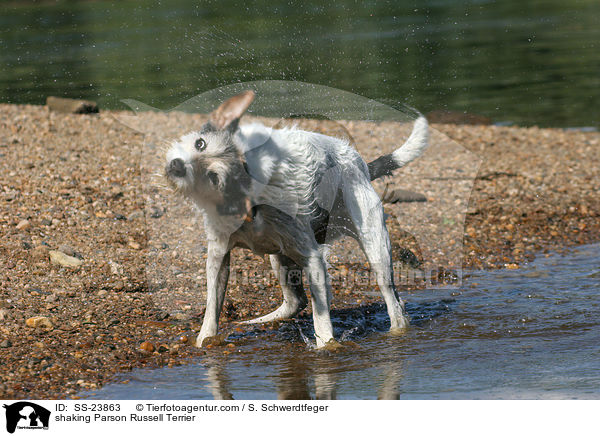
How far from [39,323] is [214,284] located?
155 cm

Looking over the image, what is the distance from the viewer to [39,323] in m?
6.86

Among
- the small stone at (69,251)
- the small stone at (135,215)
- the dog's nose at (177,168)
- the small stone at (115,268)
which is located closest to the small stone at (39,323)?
the small stone at (115,268)

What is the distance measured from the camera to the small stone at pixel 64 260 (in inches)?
320

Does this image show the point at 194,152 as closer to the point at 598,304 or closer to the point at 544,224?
the point at 598,304

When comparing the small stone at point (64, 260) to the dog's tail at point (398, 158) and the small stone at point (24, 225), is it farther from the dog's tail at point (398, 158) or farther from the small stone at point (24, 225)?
the dog's tail at point (398, 158)

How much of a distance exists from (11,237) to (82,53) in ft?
50.9

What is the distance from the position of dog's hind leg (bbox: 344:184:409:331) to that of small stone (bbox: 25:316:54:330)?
8.42ft

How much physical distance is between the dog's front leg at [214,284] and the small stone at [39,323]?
1229 millimetres

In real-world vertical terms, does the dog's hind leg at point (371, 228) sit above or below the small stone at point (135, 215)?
above

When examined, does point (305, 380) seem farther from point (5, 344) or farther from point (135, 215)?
point (135, 215)

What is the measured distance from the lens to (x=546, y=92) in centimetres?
1819

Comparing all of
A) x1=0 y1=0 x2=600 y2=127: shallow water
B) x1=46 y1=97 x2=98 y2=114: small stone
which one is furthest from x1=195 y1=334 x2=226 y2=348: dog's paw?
x1=46 y1=97 x2=98 y2=114: small stone

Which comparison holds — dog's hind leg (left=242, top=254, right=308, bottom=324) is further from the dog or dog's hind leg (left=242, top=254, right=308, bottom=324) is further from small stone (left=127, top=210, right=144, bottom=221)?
small stone (left=127, top=210, right=144, bottom=221)
